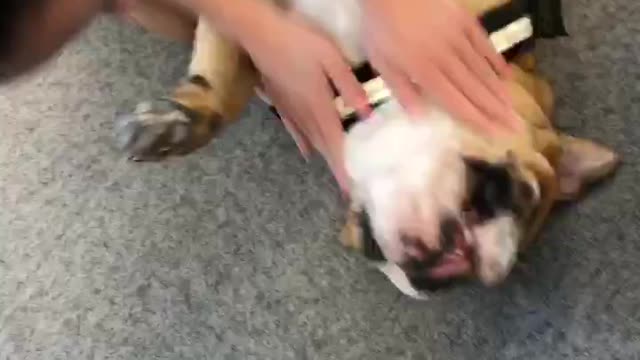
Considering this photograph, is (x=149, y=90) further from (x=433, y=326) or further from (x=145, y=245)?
(x=433, y=326)

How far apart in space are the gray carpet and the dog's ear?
0.09 m

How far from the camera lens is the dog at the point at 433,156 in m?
1.00

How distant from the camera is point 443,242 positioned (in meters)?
1.01

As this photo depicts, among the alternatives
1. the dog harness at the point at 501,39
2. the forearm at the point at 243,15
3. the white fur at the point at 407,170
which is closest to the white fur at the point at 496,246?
the white fur at the point at 407,170

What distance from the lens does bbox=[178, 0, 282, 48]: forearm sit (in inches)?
39.6

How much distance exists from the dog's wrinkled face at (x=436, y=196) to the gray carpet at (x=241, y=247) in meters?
0.18

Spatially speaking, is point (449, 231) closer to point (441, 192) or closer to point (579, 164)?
point (441, 192)

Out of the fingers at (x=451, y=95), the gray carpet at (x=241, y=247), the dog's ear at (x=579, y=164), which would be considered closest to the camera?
the fingers at (x=451, y=95)

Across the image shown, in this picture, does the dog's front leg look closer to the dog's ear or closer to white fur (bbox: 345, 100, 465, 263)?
white fur (bbox: 345, 100, 465, 263)

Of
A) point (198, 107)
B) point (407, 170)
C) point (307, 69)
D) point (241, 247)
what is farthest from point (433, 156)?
point (241, 247)

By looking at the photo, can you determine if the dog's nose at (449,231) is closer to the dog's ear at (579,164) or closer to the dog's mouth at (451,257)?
the dog's mouth at (451,257)

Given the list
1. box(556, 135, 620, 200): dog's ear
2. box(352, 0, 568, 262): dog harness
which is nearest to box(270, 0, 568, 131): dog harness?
box(352, 0, 568, 262): dog harness

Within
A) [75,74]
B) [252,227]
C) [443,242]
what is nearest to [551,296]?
[443,242]

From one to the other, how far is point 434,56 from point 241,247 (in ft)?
1.35
